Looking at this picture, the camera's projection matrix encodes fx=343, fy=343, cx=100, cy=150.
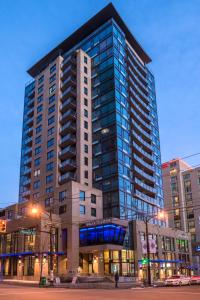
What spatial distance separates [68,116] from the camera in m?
82.7

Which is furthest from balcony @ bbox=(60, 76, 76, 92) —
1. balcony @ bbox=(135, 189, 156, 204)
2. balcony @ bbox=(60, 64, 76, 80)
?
balcony @ bbox=(135, 189, 156, 204)

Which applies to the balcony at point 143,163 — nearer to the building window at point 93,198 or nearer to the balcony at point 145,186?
the balcony at point 145,186

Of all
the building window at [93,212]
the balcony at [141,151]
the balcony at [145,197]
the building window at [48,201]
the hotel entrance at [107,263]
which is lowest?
the hotel entrance at [107,263]

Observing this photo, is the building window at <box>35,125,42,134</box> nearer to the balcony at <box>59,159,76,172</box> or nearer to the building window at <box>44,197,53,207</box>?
the balcony at <box>59,159,76,172</box>

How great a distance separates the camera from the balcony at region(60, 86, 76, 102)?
85688mm

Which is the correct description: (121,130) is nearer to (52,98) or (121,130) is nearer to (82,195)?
(82,195)

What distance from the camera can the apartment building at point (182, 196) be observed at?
136 metres

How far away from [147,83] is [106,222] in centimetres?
5745

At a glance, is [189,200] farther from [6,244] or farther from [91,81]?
[6,244]

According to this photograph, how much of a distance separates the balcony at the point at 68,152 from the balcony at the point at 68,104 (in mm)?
10800

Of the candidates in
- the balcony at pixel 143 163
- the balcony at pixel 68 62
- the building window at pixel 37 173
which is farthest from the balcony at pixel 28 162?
the balcony at pixel 143 163

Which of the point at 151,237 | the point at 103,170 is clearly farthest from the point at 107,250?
the point at 103,170

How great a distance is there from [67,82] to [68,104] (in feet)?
23.4

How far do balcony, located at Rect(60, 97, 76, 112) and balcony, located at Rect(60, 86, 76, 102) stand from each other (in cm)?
104
